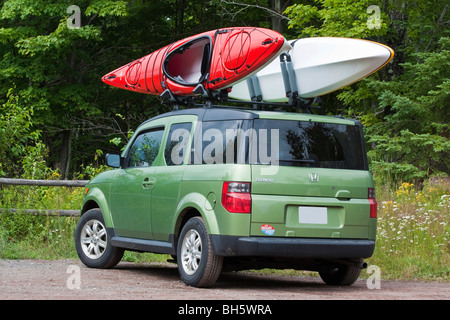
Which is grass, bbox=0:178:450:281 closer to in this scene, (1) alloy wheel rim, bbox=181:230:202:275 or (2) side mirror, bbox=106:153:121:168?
(2) side mirror, bbox=106:153:121:168

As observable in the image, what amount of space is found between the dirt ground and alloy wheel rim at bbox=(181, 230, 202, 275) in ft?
0.74

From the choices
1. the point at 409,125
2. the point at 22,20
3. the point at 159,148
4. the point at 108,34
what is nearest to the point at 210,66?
the point at 159,148

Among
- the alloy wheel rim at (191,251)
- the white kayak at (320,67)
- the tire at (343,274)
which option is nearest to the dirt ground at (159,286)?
the tire at (343,274)

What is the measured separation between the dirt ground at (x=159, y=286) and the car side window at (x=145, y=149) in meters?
1.45

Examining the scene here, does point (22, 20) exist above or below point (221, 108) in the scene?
above

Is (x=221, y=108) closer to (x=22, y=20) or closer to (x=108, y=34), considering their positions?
(x=22, y=20)

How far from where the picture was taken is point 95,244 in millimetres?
10570

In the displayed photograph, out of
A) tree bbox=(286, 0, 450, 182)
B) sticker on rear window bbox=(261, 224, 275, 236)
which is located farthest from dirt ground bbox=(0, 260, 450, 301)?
tree bbox=(286, 0, 450, 182)

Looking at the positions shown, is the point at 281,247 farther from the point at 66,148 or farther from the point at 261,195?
the point at 66,148

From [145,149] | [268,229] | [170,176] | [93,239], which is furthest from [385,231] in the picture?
[93,239]

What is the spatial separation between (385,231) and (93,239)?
4.37m

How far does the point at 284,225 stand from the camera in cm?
793

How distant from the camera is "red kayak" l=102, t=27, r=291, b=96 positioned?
31.2 ft

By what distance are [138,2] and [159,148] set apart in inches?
943
